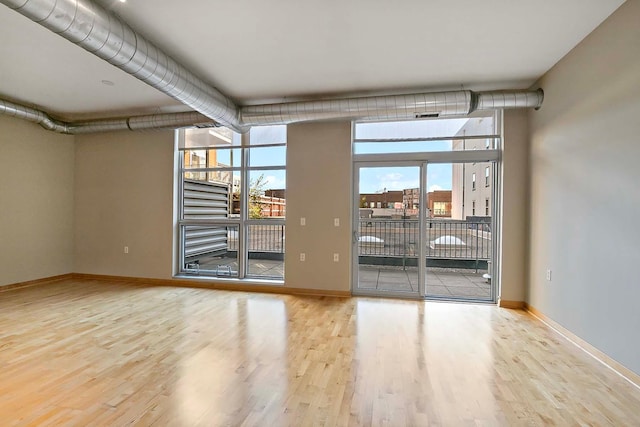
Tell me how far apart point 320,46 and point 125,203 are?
455cm

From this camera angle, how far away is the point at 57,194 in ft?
17.5

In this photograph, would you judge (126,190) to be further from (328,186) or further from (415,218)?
(415,218)

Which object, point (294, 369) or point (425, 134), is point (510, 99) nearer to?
point (425, 134)

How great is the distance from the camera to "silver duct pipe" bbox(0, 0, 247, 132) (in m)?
1.99

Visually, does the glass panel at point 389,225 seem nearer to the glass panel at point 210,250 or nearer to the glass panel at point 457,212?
the glass panel at point 457,212

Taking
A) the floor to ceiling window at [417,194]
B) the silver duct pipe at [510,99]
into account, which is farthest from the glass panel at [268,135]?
the silver duct pipe at [510,99]

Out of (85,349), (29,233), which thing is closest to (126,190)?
(29,233)

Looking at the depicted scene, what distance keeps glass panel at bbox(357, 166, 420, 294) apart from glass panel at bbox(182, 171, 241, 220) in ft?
7.86

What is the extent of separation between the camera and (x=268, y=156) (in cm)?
502

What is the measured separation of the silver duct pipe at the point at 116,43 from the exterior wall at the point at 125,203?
2188mm

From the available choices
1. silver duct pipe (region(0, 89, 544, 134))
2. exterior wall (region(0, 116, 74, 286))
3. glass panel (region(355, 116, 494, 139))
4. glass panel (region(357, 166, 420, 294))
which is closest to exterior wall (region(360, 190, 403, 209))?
glass panel (region(357, 166, 420, 294))

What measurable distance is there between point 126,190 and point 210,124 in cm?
225

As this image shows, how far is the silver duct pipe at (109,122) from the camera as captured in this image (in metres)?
4.36

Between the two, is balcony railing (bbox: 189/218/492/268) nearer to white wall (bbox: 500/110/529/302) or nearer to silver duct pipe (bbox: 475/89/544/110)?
white wall (bbox: 500/110/529/302)
